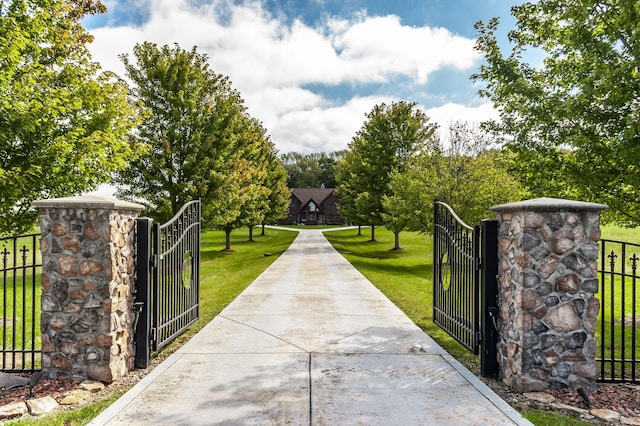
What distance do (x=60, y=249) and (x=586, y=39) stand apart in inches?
338

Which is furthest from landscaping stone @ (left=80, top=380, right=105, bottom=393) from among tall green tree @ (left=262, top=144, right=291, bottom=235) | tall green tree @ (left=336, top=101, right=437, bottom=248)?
tall green tree @ (left=262, top=144, right=291, bottom=235)

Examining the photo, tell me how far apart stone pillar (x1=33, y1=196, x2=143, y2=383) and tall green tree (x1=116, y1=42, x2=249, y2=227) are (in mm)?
10766

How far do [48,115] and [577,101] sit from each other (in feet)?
31.4

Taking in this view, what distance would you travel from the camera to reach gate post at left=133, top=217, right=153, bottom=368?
537cm

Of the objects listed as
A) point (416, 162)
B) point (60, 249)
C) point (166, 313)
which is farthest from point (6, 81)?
point (416, 162)

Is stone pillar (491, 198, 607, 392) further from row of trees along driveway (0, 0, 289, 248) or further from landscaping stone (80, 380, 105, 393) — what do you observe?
row of trees along driveway (0, 0, 289, 248)

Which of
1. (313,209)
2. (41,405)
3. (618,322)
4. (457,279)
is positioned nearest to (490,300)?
(457,279)

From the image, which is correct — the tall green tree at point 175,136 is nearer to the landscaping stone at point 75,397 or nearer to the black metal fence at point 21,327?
the black metal fence at point 21,327

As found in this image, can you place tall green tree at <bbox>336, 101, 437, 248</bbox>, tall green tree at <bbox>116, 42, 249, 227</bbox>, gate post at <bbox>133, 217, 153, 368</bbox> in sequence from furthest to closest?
tall green tree at <bbox>336, 101, 437, 248</bbox> < tall green tree at <bbox>116, 42, 249, 227</bbox> < gate post at <bbox>133, 217, 153, 368</bbox>

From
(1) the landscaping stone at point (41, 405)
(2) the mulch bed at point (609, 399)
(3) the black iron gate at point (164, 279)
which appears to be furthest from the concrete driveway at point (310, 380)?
(2) the mulch bed at point (609, 399)

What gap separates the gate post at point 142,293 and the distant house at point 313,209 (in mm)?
69890

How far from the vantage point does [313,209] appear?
76188 millimetres

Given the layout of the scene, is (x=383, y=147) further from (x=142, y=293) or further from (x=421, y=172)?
(x=142, y=293)

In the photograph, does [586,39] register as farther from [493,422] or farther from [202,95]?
[202,95]
